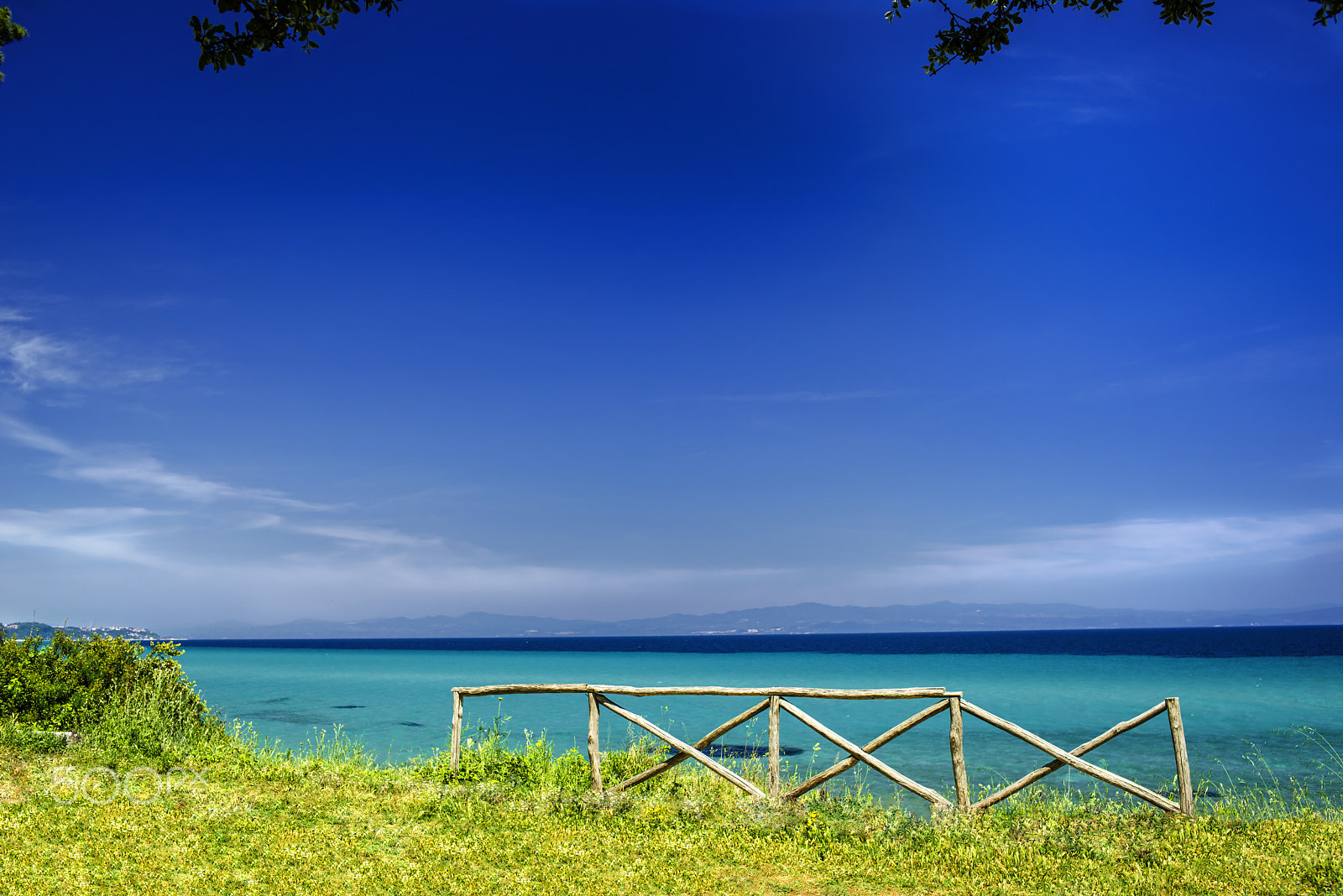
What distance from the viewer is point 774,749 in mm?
10438

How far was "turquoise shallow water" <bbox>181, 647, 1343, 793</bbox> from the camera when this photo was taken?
22375 mm

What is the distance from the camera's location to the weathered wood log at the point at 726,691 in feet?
33.3

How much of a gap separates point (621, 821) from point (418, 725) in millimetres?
22647

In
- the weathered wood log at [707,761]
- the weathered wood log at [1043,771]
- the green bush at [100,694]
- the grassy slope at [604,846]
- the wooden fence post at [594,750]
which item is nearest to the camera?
the grassy slope at [604,846]

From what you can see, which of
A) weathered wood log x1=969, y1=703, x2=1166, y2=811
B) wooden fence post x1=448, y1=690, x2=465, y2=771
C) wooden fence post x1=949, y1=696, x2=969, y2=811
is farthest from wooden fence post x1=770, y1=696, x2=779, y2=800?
wooden fence post x1=448, y1=690, x2=465, y2=771

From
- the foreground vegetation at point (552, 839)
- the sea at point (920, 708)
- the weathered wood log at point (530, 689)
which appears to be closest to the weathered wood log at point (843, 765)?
the foreground vegetation at point (552, 839)

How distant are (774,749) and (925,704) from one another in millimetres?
24586

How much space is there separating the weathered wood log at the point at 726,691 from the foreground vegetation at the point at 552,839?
1.31 metres

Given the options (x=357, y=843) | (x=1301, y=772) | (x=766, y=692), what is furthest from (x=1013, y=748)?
(x=357, y=843)

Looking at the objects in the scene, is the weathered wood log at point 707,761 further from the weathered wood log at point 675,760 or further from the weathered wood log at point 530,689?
the weathered wood log at point 530,689

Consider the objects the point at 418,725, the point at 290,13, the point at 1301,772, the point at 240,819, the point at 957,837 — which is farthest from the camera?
the point at 418,725

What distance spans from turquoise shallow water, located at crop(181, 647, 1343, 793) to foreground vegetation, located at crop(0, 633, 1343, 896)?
245 inches

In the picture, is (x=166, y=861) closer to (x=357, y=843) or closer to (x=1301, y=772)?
(x=357, y=843)

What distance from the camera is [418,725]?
29.9 m
